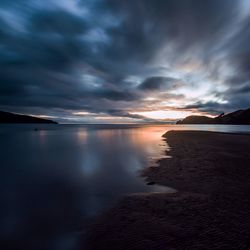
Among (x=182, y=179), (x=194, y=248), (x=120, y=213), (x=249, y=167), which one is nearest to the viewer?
(x=194, y=248)

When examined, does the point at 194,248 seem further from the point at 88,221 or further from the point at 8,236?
the point at 8,236

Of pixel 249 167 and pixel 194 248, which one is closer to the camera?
pixel 194 248

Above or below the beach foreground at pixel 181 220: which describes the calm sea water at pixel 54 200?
below

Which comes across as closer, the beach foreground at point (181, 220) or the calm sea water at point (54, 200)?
the beach foreground at point (181, 220)

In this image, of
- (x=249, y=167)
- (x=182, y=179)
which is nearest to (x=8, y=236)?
(x=182, y=179)

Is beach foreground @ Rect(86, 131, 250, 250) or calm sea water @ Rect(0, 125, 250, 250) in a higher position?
beach foreground @ Rect(86, 131, 250, 250)

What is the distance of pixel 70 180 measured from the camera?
9648 mm

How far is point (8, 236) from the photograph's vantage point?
4.53m

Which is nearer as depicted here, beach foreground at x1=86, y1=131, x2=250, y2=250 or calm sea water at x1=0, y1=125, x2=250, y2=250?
beach foreground at x1=86, y1=131, x2=250, y2=250

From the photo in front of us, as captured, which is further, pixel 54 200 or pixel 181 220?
pixel 54 200

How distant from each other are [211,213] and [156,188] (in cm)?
296

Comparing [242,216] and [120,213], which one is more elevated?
[242,216]

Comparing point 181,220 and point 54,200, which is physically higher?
point 181,220

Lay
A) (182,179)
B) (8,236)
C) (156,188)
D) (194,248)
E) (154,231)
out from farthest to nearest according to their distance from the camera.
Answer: (182,179), (156,188), (8,236), (154,231), (194,248)
